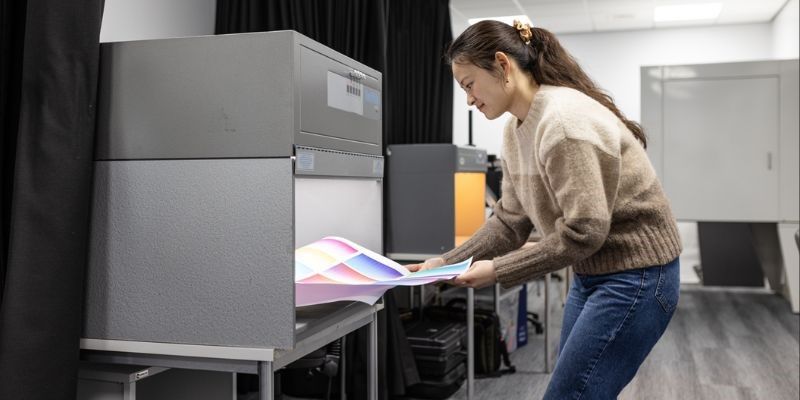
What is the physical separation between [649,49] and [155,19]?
5473 mm

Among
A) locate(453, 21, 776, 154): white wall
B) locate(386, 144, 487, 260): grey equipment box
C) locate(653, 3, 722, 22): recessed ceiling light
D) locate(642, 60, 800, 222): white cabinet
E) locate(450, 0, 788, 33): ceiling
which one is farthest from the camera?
locate(453, 21, 776, 154): white wall

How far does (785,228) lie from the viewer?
179 inches

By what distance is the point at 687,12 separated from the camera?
20.4 ft

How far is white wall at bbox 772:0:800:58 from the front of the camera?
5348 mm

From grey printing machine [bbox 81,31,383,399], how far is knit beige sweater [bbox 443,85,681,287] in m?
0.35

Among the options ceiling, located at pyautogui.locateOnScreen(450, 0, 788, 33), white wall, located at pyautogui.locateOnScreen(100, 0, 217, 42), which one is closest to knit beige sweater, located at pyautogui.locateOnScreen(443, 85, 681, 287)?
white wall, located at pyautogui.locateOnScreen(100, 0, 217, 42)

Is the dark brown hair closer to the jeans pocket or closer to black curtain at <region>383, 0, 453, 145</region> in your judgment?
the jeans pocket

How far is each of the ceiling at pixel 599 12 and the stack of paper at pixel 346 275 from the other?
4789mm

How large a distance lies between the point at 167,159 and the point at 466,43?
1.79 ft

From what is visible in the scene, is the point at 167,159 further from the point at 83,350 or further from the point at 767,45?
the point at 767,45

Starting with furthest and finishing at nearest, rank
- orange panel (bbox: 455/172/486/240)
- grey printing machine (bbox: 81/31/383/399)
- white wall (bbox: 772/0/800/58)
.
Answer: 1. white wall (bbox: 772/0/800/58)
2. orange panel (bbox: 455/172/486/240)
3. grey printing machine (bbox: 81/31/383/399)

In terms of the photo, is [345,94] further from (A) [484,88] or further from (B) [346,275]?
(B) [346,275]

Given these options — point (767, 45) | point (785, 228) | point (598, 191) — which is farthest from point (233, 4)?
point (767, 45)

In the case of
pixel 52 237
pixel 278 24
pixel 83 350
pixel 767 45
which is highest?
pixel 767 45
